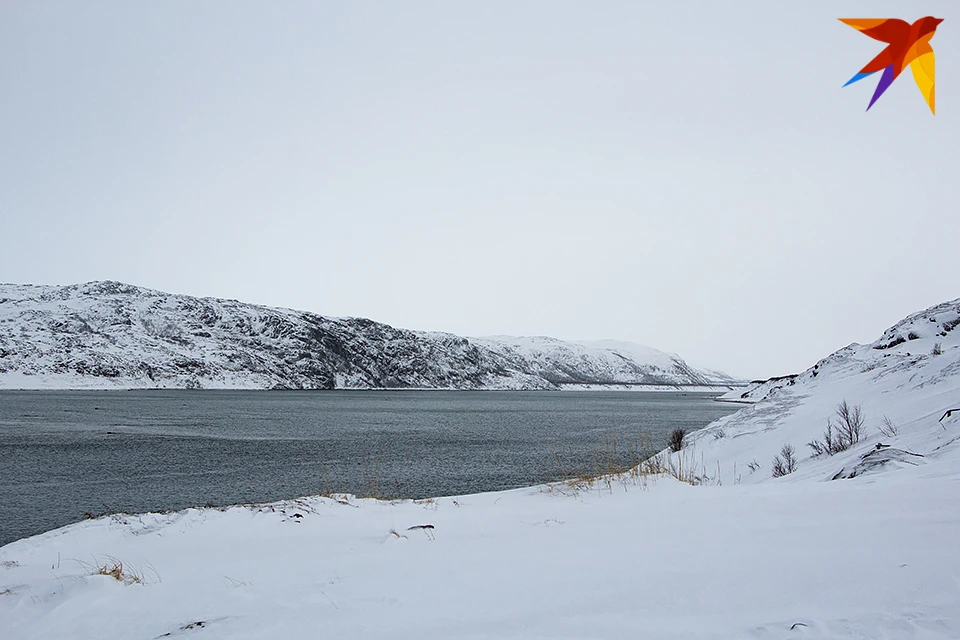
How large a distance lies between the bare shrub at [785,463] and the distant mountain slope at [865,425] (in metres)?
0.15

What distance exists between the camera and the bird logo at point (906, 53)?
382 centimetres

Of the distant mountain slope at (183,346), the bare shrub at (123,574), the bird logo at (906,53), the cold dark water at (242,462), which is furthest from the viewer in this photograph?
the distant mountain slope at (183,346)

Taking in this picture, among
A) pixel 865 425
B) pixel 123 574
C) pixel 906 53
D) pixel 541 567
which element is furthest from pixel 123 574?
pixel 865 425

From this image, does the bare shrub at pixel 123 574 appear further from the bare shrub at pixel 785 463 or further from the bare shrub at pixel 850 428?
the bare shrub at pixel 850 428

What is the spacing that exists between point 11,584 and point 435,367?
18938cm

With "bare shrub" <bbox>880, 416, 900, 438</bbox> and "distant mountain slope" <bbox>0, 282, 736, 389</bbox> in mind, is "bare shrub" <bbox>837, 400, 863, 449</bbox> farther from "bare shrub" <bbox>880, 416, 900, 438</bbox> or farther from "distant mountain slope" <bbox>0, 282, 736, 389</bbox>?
"distant mountain slope" <bbox>0, 282, 736, 389</bbox>

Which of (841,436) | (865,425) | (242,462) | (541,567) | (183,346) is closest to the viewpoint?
(541,567)

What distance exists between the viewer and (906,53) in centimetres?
386

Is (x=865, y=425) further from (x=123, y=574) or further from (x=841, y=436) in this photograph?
(x=123, y=574)

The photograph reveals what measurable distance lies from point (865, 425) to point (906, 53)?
10.8 metres

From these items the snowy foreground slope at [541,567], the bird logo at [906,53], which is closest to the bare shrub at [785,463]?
the snowy foreground slope at [541,567]

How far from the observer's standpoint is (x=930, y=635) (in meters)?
2.83

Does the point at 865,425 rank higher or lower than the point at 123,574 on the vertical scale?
higher

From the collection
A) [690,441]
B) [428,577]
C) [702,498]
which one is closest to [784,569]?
[428,577]
